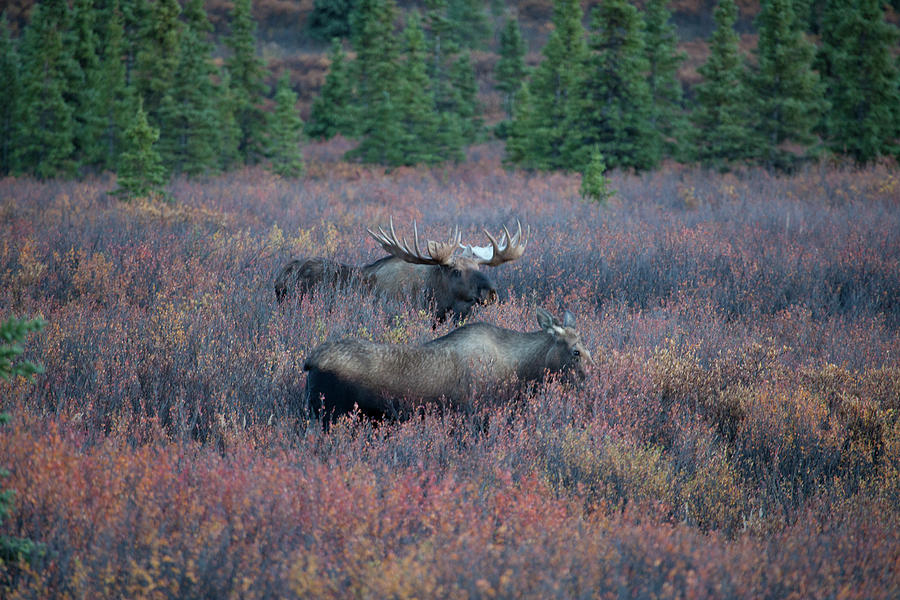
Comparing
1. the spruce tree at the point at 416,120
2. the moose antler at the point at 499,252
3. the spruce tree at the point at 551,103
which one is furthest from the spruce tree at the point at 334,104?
→ the moose antler at the point at 499,252

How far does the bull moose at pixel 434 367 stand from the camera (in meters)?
4.26

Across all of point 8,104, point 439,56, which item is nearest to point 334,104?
point 439,56

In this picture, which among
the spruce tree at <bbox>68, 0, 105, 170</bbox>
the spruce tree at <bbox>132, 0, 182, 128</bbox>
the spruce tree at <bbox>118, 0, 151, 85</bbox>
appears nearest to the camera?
the spruce tree at <bbox>68, 0, 105, 170</bbox>

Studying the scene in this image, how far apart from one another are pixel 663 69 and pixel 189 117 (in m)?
18.3

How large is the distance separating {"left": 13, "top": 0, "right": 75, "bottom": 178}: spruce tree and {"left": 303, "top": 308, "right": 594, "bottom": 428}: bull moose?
2006cm

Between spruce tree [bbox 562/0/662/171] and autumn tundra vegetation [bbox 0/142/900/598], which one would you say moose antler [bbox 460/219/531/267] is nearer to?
autumn tundra vegetation [bbox 0/142/900/598]

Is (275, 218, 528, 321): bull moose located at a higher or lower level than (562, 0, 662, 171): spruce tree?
lower

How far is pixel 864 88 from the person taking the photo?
73.9 ft

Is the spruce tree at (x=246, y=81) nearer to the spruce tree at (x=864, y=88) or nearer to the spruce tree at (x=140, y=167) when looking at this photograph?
the spruce tree at (x=140, y=167)

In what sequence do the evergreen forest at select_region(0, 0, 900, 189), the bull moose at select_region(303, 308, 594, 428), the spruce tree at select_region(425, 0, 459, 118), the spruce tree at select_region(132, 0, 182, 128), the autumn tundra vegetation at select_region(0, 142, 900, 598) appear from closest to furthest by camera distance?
the autumn tundra vegetation at select_region(0, 142, 900, 598) → the bull moose at select_region(303, 308, 594, 428) → the evergreen forest at select_region(0, 0, 900, 189) → the spruce tree at select_region(132, 0, 182, 128) → the spruce tree at select_region(425, 0, 459, 118)

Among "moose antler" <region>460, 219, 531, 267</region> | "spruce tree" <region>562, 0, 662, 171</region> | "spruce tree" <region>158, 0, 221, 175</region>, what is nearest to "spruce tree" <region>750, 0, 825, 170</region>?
"spruce tree" <region>562, 0, 662, 171</region>

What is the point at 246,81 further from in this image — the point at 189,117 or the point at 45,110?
the point at 45,110

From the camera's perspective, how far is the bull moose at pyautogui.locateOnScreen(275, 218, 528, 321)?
674cm

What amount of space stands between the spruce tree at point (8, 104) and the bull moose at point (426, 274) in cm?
1891
